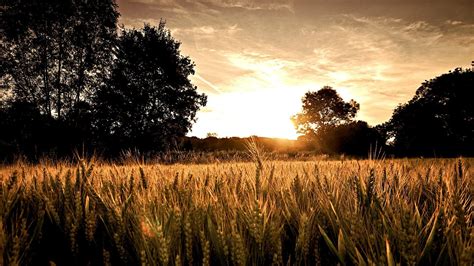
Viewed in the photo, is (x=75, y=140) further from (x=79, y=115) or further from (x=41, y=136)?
(x=79, y=115)

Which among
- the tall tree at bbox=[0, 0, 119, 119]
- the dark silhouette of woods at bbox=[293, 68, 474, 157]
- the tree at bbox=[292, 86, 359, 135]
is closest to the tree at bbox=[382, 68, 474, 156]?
the dark silhouette of woods at bbox=[293, 68, 474, 157]

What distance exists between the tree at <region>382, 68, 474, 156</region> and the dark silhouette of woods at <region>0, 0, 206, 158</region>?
71.6ft

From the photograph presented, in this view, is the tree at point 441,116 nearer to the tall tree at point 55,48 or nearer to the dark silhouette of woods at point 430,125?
the dark silhouette of woods at point 430,125

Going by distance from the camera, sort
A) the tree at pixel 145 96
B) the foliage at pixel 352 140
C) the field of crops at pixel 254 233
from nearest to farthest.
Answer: the field of crops at pixel 254 233
the tree at pixel 145 96
the foliage at pixel 352 140

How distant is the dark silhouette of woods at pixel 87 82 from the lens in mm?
19469

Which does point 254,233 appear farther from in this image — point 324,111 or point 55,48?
point 324,111

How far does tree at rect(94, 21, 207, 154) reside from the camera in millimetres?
22875

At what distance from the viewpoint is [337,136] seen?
3095 centimetres

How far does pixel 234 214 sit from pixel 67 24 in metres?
25.9

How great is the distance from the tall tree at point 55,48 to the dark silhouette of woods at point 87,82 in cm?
6

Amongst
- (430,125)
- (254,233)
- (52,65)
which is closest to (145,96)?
(52,65)

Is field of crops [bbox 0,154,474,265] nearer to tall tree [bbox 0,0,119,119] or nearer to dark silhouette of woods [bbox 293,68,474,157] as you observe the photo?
tall tree [bbox 0,0,119,119]

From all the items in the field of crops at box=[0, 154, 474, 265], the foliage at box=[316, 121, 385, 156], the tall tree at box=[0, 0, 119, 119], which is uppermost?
the tall tree at box=[0, 0, 119, 119]

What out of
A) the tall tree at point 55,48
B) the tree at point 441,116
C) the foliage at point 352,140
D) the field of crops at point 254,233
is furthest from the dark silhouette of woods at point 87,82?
the tree at point 441,116
